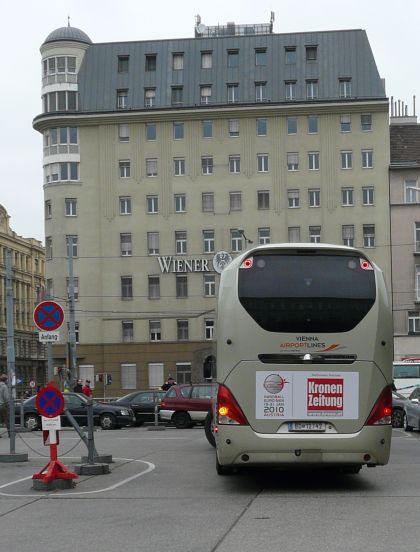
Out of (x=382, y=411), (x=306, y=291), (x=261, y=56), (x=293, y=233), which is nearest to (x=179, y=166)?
(x=293, y=233)

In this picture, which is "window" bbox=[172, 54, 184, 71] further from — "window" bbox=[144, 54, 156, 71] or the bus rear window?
the bus rear window

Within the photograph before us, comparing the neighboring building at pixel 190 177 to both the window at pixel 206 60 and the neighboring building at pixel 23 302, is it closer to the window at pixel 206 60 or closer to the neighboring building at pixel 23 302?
the window at pixel 206 60

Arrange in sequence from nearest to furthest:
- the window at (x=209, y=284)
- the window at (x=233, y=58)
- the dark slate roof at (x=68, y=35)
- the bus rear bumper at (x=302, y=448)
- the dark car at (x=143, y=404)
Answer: the bus rear bumper at (x=302, y=448) → the dark car at (x=143, y=404) → the window at (x=209, y=284) → the window at (x=233, y=58) → the dark slate roof at (x=68, y=35)

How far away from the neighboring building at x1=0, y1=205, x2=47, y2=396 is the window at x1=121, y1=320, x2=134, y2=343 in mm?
40407

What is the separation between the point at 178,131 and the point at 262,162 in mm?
6520

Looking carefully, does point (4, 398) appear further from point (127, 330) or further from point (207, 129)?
point (207, 129)

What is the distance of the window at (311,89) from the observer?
77.8m

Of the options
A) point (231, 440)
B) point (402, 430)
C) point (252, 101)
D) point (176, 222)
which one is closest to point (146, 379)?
point (176, 222)

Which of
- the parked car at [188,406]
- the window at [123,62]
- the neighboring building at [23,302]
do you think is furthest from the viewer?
the neighboring building at [23,302]

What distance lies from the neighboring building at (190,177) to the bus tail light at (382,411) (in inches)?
2403

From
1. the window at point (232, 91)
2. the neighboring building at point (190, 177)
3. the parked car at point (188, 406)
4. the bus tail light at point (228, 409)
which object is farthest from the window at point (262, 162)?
the bus tail light at point (228, 409)

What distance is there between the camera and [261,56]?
262 ft

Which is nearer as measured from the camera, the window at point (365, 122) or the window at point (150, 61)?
the window at point (365, 122)

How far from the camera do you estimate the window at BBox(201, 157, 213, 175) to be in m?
77.7
